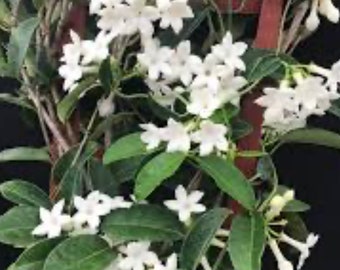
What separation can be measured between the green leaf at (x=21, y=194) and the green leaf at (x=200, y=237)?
272 mm

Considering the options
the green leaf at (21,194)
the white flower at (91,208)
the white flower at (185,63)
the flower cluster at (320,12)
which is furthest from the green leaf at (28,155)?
the flower cluster at (320,12)

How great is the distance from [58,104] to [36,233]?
215 millimetres

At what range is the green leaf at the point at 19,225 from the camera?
1395 mm

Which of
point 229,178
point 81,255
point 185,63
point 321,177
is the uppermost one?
point 185,63

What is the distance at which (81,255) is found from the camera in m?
1.34

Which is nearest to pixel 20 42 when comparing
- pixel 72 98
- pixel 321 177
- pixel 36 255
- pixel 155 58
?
pixel 72 98

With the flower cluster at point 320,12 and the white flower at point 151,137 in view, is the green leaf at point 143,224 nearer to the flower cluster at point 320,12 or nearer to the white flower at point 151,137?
the white flower at point 151,137

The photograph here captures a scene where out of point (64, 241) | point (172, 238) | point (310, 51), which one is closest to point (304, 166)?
point (310, 51)

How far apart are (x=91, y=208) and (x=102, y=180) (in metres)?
0.08

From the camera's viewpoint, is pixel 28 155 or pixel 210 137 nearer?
pixel 210 137

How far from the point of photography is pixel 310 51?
1.74 meters

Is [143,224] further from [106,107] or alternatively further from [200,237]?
[106,107]

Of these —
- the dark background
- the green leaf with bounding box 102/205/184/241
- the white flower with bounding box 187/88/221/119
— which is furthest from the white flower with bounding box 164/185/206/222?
the dark background

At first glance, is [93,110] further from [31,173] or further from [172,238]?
[31,173]
